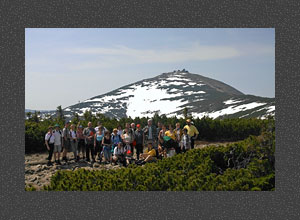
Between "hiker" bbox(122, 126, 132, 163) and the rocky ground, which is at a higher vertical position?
"hiker" bbox(122, 126, 132, 163)

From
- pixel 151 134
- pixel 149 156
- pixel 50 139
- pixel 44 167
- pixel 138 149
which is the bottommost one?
pixel 44 167

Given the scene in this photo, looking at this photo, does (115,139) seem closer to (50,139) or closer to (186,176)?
(50,139)

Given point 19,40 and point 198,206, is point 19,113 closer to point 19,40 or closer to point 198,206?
point 19,40

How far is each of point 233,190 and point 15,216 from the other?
4.34 m

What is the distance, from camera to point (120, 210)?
7.68 meters

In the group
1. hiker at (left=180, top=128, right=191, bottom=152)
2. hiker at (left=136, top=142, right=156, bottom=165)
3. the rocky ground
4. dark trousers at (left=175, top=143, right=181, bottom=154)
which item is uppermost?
hiker at (left=180, top=128, right=191, bottom=152)

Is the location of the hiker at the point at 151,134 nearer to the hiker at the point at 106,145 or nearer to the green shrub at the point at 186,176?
the hiker at the point at 106,145

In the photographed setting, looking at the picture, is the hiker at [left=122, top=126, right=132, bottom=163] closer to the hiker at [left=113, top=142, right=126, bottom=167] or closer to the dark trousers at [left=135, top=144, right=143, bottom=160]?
the hiker at [left=113, top=142, right=126, bottom=167]

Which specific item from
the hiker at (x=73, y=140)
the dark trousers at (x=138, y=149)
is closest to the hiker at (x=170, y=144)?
the dark trousers at (x=138, y=149)

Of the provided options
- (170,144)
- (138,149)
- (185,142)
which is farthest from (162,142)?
(138,149)

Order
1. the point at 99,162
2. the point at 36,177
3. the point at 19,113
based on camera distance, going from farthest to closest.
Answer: the point at 99,162 → the point at 36,177 → the point at 19,113

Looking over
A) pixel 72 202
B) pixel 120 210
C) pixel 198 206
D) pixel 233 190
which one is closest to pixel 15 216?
pixel 72 202

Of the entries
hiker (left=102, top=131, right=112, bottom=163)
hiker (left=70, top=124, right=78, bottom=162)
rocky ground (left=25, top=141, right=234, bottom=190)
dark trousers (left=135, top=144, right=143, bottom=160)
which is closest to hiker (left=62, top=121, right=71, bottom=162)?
hiker (left=70, top=124, right=78, bottom=162)

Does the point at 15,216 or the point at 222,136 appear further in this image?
the point at 222,136
